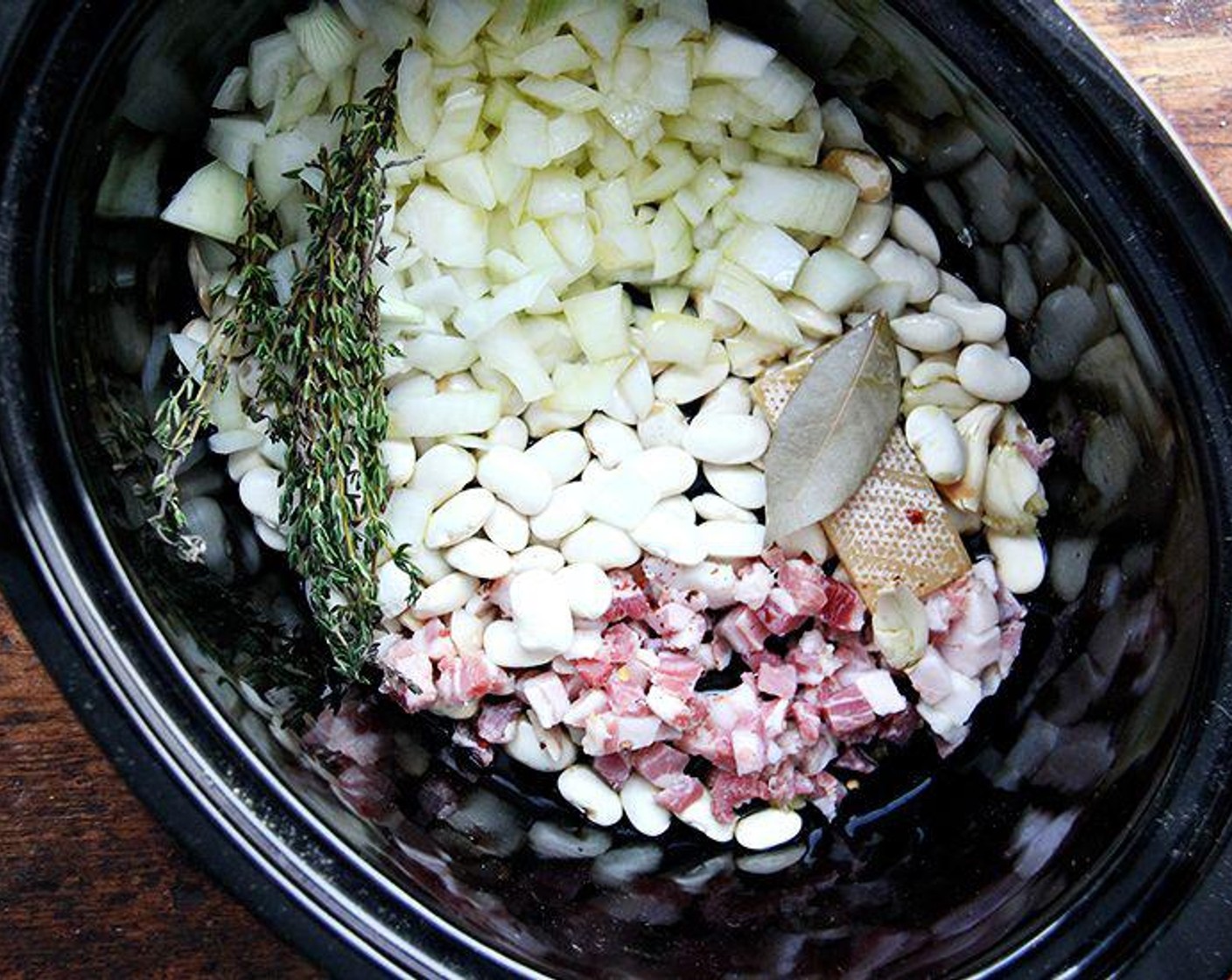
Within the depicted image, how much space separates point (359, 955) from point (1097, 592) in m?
0.61

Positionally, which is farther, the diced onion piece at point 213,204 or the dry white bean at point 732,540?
the dry white bean at point 732,540

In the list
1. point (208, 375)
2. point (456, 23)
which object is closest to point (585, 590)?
point (208, 375)

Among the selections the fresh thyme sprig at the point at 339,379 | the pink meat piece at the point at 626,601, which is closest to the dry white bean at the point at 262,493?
the fresh thyme sprig at the point at 339,379

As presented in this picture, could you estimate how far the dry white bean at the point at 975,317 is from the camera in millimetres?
1192

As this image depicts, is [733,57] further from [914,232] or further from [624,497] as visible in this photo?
[624,497]

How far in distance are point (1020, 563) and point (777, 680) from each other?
215 mm

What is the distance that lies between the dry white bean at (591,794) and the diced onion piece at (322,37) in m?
0.56

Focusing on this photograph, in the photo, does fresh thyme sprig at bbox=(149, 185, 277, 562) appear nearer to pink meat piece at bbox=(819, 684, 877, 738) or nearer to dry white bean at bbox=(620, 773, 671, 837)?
dry white bean at bbox=(620, 773, 671, 837)

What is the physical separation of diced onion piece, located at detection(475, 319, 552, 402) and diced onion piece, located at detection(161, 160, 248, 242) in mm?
196

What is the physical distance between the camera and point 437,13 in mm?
1090

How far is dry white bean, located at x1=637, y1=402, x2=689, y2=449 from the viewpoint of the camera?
47.7 inches

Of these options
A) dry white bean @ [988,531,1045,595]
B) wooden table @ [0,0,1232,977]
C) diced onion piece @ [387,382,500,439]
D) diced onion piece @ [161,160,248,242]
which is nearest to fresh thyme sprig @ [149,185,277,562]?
diced onion piece @ [161,160,248,242]

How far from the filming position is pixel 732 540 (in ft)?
3.93

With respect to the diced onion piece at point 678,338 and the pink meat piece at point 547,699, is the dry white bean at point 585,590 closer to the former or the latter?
the pink meat piece at point 547,699
